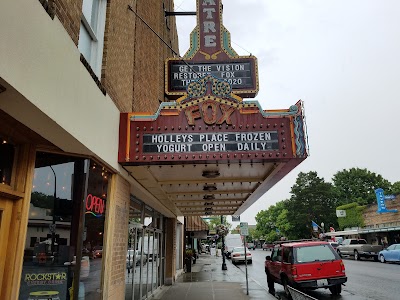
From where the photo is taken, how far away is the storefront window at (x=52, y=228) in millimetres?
4230

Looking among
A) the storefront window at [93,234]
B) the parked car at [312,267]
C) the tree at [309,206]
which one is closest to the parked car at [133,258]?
the storefront window at [93,234]

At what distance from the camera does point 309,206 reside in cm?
6888

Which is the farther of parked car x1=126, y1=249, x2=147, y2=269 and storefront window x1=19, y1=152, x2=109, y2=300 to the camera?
parked car x1=126, y1=249, x2=147, y2=269

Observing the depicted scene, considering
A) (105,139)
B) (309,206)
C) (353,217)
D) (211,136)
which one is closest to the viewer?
(105,139)

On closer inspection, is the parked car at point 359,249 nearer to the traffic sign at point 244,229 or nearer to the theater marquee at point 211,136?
the traffic sign at point 244,229

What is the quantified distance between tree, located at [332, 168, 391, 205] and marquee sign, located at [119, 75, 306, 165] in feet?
261

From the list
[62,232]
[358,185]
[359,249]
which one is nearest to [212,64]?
[62,232]

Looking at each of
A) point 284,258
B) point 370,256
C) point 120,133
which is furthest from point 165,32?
point 370,256

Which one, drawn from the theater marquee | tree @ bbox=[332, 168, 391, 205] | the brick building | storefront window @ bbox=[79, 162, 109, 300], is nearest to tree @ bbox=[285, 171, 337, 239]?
tree @ bbox=[332, 168, 391, 205]

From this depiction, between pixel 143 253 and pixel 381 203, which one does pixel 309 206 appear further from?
pixel 143 253

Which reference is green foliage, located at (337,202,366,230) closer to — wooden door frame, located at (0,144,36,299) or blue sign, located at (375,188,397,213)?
blue sign, located at (375,188,397,213)

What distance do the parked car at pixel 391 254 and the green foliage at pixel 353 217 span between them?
2202 cm

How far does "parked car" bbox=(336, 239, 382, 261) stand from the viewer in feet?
86.9

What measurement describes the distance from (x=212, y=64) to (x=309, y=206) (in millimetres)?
65536
